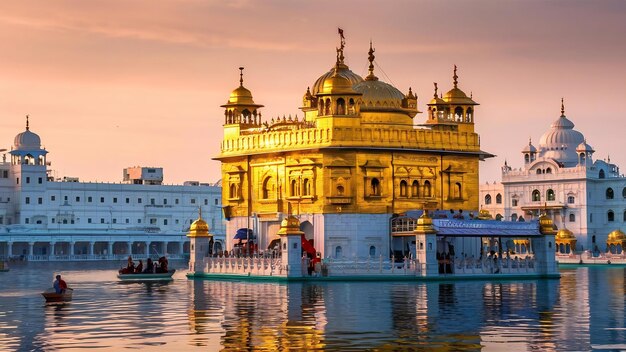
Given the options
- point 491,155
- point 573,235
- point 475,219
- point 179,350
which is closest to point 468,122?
point 491,155

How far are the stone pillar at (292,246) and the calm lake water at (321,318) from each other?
148 inches

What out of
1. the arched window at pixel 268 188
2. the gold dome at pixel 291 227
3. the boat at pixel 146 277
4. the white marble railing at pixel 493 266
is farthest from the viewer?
the arched window at pixel 268 188

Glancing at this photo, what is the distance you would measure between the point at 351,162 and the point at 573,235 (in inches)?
2238

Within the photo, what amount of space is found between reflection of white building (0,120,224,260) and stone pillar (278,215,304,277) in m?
60.3

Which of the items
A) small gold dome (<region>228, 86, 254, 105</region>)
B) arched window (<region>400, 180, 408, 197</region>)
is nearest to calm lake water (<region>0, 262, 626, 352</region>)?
arched window (<region>400, 180, 408, 197</region>)

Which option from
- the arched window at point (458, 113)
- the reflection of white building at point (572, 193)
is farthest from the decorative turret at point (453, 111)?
the reflection of white building at point (572, 193)

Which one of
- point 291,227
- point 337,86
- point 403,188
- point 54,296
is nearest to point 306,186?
point 403,188

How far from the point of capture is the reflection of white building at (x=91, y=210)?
364ft

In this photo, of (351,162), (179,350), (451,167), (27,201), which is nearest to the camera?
(179,350)

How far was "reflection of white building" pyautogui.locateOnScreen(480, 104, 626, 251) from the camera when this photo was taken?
361 feet

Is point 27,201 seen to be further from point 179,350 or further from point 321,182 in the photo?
point 179,350

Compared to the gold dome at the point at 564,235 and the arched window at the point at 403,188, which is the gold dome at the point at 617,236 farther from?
the arched window at the point at 403,188

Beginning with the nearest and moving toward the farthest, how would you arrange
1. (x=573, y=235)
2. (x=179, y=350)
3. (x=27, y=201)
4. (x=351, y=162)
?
(x=179, y=350) → (x=351, y=162) → (x=573, y=235) → (x=27, y=201)

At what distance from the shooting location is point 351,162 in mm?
52094
